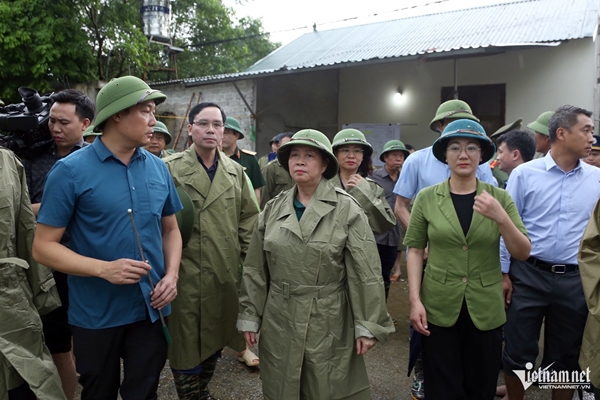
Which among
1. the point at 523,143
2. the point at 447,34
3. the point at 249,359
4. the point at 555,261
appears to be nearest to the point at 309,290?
the point at 555,261

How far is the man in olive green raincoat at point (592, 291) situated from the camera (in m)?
2.44

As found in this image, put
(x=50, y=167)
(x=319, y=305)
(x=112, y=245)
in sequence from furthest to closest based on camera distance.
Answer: (x=50, y=167)
(x=319, y=305)
(x=112, y=245)

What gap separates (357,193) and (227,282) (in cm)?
140

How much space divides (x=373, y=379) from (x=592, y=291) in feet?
6.08

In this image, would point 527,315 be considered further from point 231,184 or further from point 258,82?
point 258,82

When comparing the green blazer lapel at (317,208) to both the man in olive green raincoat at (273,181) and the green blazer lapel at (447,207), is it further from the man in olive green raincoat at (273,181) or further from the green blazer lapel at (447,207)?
the man in olive green raincoat at (273,181)

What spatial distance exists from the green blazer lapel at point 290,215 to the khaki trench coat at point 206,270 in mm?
580

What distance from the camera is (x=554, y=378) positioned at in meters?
2.96

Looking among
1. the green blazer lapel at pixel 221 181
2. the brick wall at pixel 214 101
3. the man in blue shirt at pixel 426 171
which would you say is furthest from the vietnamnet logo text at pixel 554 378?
the brick wall at pixel 214 101

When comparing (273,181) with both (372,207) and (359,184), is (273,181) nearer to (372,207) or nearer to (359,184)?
(359,184)

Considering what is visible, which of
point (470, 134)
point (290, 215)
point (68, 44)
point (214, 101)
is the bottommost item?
point (290, 215)

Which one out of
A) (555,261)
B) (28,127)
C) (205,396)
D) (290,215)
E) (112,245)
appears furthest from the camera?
(205,396)

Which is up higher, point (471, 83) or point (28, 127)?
point (471, 83)

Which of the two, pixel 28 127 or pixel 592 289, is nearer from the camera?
pixel 592 289
